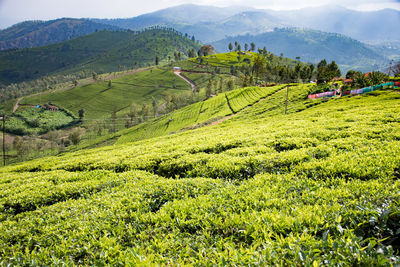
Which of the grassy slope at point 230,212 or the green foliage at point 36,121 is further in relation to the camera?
the green foliage at point 36,121

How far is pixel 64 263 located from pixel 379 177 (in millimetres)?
10500

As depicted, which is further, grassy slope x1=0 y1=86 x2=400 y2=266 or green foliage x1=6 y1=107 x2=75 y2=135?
green foliage x1=6 y1=107 x2=75 y2=135

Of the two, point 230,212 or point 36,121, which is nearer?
point 230,212

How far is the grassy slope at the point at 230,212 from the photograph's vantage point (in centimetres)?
515

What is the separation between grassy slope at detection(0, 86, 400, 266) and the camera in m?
5.15

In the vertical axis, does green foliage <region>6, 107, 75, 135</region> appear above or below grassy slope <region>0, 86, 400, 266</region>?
below

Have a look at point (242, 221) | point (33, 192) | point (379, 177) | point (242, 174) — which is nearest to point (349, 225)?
point (242, 221)

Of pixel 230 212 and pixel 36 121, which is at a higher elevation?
pixel 230 212

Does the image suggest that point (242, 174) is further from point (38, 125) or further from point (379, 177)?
point (38, 125)

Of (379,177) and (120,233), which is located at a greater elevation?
(379,177)

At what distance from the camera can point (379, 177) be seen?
7.57 metres

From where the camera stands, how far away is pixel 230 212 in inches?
277

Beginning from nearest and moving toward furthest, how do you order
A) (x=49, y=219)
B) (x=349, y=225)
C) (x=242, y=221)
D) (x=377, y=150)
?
(x=349, y=225) < (x=242, y=221) < (x=49, y=219) < (x=377, y=150)

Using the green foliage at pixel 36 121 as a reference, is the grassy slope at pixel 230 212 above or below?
above
